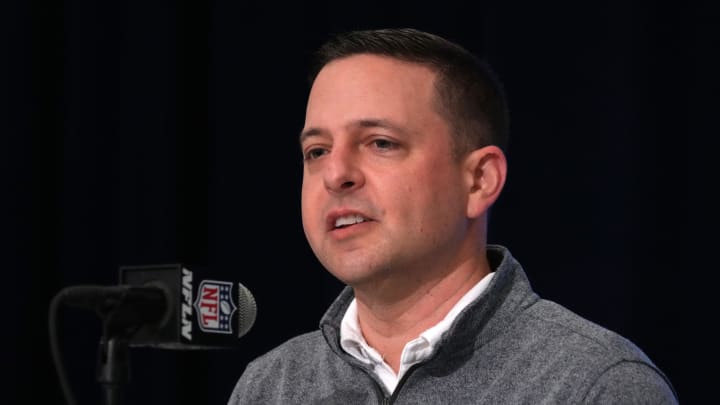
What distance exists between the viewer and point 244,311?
153 centimetres

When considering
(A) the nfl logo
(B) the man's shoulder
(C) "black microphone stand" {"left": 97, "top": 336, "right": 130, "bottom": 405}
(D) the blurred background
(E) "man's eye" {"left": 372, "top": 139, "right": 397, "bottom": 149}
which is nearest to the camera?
(C) "black microphone stand" {"left": 97, "top": 336, "right": 130, "bottom": 405}

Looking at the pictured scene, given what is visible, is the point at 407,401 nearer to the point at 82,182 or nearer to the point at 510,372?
the point at 510,372

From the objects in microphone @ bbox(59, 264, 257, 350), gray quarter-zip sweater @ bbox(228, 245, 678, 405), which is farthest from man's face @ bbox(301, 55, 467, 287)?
microphone @ bbox(59, 264, 257, 350)

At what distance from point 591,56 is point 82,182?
181 centimetres

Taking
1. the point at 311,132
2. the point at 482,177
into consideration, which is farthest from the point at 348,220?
the point at 482,177

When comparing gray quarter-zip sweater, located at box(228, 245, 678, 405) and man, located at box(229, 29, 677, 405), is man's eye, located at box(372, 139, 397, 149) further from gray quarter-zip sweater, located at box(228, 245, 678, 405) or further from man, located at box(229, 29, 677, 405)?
gray quarter-zip sweater, located at box(228, 245, 678, 405)

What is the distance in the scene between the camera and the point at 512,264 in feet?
6.14

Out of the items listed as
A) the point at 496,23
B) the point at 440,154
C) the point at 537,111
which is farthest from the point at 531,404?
the point at 496,23

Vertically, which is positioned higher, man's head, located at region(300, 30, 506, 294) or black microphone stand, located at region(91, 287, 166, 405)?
man's head, located at region(300, 30, 506, 294)

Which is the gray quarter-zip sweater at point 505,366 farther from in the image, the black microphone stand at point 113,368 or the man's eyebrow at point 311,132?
the black microphone stand at point 113,368

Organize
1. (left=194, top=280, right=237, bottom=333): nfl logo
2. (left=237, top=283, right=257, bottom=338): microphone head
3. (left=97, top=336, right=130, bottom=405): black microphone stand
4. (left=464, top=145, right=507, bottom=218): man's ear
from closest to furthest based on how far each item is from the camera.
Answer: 1. (left=97, top=336, right=130, bottom=405): black microphone stand
2. (left=194, top=280, right=237, bottom=333): nfl logo
3. (left=237, top=283, right=257, bottom=338): microphone head
4. (left=464, top=145, right=507, bottom=218): man's ear

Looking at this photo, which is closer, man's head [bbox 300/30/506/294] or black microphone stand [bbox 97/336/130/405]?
black microphone stand [bbox 97/336/130/405]

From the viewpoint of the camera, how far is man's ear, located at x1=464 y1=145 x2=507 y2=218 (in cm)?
188

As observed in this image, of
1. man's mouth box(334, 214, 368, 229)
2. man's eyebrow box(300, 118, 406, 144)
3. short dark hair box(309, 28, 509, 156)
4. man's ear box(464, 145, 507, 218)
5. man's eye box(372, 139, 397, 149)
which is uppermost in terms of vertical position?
short dark hair box(309, 28, 509, 156)
